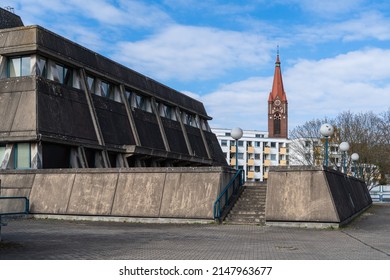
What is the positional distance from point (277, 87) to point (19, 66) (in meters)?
120

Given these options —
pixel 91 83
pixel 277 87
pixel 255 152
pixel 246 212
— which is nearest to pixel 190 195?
pixel 246 212

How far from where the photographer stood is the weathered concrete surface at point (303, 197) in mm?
18281

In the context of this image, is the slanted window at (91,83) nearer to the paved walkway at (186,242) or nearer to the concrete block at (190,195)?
the concrete block at (190,195)

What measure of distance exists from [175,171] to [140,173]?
1510 mm

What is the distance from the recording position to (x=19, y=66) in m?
28.0

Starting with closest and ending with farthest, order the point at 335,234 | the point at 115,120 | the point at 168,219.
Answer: the point at 335,234 < the point at 168,219 < the point at 115,120

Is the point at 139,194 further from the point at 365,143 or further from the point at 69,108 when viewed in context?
the point at 365,143

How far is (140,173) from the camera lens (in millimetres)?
20906

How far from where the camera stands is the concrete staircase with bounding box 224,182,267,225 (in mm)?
19928

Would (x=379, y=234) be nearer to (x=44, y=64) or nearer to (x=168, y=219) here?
(x=168, y=219)

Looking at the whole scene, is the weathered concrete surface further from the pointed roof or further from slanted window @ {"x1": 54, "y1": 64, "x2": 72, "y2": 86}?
the pointed roof

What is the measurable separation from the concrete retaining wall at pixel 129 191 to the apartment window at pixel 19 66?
7956mm

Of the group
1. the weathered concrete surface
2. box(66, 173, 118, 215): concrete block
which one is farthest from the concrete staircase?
box(66, 173, 118, 215): concrete block
